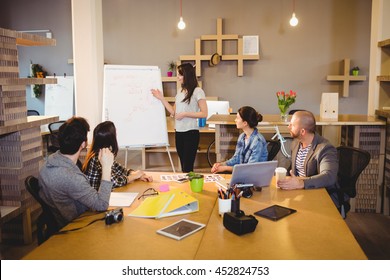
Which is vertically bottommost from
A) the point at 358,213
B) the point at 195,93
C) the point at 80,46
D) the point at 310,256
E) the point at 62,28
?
the point at 358,213

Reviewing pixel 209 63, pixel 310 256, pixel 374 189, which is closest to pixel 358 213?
pixel 374 189

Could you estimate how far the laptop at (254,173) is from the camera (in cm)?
229

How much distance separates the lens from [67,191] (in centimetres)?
214

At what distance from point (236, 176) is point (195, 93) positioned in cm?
183

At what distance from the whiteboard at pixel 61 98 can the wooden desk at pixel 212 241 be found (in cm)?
581

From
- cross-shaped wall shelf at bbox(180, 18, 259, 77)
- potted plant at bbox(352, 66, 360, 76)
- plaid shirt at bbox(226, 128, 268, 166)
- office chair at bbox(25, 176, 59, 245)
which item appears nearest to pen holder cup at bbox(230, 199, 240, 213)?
→ office chair at bbox(25, 176, 59, 245)

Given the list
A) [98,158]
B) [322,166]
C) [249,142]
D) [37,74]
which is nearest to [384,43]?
[249,142]

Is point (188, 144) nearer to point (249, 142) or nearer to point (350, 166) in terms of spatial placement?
point (249, 142)

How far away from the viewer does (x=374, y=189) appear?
397 centimetres

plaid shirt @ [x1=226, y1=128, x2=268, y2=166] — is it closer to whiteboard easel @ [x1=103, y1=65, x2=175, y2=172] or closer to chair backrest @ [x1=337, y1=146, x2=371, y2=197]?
chair backrest @ [x1=337, y1=146, x2=371, y2=197]

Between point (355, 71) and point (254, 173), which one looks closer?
point (254, 173)

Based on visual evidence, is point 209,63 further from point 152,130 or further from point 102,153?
point 102,153

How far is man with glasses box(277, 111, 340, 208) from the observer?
248cm

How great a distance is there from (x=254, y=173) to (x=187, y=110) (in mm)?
1775
